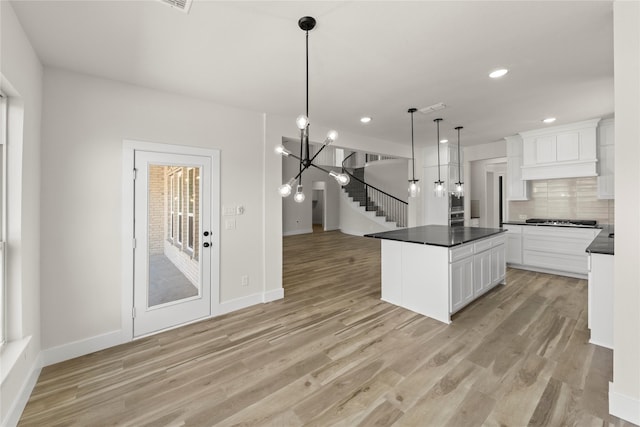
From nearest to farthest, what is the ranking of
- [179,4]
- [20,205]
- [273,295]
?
[179,4] < [20,205] < [273,295]

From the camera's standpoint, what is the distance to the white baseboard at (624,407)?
69.8 inches

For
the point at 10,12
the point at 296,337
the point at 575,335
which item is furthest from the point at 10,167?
the point at 575,335

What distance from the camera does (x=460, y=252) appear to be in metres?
3.36

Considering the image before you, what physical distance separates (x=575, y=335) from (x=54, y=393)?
479 cm

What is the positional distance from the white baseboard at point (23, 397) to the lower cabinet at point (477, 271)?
3789 mm

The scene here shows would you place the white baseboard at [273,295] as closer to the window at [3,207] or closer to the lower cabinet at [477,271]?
the lower cabinet at [477,271]

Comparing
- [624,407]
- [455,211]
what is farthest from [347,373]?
[455,211]

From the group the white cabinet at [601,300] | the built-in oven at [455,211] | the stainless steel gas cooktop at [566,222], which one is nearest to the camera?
the white cabinet at [601,300]

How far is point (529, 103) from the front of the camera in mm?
3680

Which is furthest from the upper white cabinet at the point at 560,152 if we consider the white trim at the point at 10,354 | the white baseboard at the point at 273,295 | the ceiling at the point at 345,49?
the white trim at the point at 10,354

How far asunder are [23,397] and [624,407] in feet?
13.6

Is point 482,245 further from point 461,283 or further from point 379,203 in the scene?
point 379,203

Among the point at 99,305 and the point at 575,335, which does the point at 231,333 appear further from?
the point at 575,335

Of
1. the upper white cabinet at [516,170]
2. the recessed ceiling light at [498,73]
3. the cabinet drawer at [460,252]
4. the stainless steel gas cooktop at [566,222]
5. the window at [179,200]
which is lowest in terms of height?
the cabinet drawer at [460,252]
